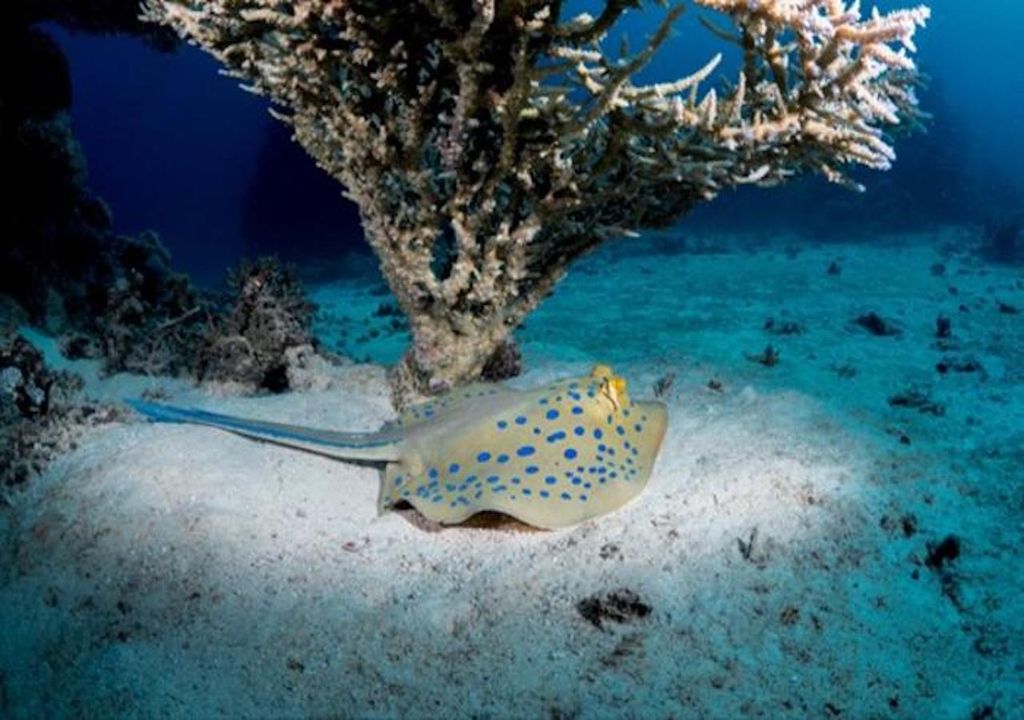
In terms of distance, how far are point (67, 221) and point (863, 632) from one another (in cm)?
1079

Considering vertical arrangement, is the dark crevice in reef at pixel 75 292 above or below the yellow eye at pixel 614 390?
below

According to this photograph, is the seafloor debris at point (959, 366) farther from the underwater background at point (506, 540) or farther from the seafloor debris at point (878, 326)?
the seafloor debris at point (878, 326)

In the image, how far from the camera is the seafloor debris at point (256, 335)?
618cm

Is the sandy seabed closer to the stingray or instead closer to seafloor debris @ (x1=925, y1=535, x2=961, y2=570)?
seafloor debris @ (x1=925, y1=535, x2=961, y2=570)

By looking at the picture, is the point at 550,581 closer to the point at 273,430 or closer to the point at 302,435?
the point at 302,435

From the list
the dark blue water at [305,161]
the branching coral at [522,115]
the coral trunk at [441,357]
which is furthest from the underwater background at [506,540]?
the dark blue water at [305,161]

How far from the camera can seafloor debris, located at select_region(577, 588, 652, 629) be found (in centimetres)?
301

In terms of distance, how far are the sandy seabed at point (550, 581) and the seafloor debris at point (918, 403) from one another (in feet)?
0.14

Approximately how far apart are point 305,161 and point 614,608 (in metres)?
22.6

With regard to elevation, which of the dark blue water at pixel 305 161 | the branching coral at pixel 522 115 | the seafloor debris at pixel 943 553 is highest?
the branching coral at pixel 522 115

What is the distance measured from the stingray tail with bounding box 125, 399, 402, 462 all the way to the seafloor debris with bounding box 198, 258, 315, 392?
4.06ft

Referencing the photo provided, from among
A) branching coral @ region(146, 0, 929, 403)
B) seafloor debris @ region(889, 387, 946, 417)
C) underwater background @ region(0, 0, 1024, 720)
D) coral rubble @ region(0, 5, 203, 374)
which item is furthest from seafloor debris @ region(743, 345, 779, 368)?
coral rubble @ region(0, 5, 203, 374)

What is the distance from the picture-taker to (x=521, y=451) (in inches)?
150

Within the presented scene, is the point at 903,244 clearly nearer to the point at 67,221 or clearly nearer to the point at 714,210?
the point at 714,210
